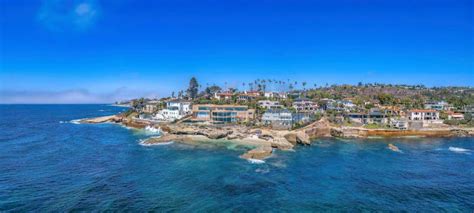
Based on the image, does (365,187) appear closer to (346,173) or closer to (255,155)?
(346,173)

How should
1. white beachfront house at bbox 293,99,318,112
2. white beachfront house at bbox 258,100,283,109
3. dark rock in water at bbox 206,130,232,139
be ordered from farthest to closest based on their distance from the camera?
white beachfront house at bbox 293,99,318,112 < white beachfront house at bbox 258,100,283,109 < dark rock in water at bbox 206,130,232,139

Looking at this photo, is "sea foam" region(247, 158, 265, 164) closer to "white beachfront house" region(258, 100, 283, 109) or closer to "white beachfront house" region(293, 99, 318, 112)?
"white beachfront house" region(258, 100, 283, 109)

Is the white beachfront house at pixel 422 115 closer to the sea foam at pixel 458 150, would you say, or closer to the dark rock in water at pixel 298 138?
the sea foam at pixel 458 150

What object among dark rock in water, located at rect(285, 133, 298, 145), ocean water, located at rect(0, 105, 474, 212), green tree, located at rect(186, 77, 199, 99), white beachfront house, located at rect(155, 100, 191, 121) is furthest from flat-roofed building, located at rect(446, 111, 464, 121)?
green tree, located at rect(186, 77, 199, 99)

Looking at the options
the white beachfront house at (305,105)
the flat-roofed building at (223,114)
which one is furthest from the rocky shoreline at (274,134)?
the white beachfront house at (305,105)

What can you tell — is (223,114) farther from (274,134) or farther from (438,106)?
(438,106)

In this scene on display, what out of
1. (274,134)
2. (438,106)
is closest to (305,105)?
(274,134)
